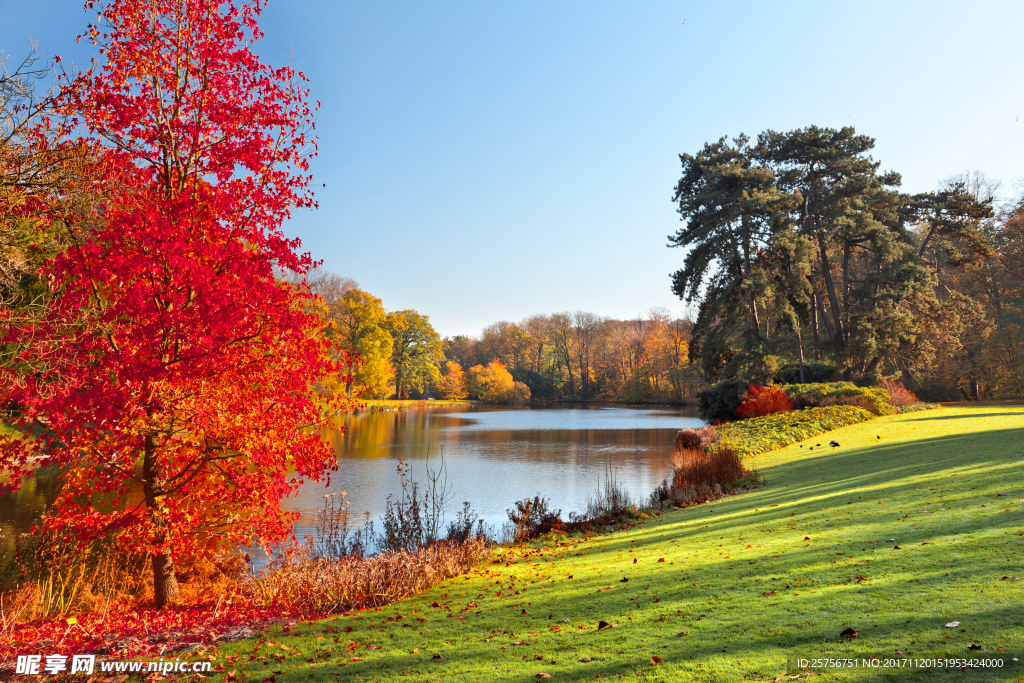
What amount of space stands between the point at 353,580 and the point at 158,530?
7.24 feet

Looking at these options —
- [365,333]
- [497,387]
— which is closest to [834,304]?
[365,333]

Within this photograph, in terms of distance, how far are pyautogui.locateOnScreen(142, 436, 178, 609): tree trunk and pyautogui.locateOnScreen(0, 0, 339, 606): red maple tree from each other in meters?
0.02

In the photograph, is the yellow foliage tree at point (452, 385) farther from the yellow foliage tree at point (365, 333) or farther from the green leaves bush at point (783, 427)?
the green leaves bush at point (783, 427)

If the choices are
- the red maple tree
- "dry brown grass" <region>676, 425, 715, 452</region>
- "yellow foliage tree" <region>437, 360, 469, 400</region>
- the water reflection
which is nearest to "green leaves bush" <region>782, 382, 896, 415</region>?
the water reflection

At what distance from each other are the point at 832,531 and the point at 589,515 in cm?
541

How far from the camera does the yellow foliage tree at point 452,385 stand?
251 feet

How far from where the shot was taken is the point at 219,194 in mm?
6309

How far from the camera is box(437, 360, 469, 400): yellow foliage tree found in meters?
76.5

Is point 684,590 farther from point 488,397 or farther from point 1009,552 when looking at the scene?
point 488,397

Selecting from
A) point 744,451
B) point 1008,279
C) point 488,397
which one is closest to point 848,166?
point 1008,279

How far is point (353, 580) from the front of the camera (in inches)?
242

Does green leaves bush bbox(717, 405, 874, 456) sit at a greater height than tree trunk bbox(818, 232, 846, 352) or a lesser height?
lesser

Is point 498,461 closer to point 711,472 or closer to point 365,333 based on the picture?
point 711,472

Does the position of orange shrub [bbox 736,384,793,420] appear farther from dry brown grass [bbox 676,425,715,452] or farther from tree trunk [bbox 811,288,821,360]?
tree trunk [bbox 811,288,821,360]
